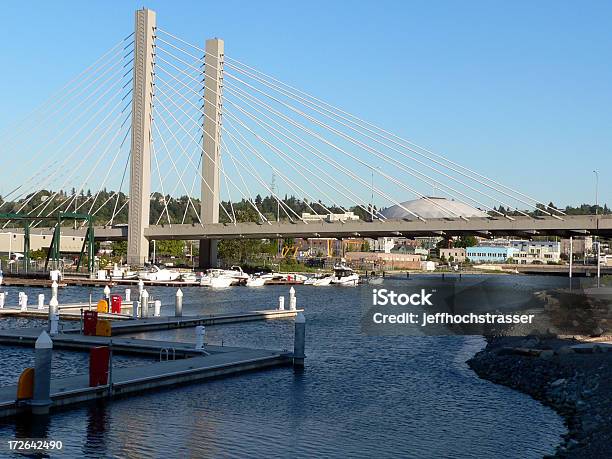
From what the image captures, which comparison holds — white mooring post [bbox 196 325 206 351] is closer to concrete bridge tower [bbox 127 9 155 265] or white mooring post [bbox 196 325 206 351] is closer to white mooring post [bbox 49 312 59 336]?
white mooring post [bbox 49 312 59 336]

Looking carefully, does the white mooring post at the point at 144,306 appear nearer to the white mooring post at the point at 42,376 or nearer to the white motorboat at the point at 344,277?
the white mooring post at the point at 42,376

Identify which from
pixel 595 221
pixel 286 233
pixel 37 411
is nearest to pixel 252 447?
pixel 37 411

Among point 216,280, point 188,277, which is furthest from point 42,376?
point 188,277

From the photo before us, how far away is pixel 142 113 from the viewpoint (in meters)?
91.0

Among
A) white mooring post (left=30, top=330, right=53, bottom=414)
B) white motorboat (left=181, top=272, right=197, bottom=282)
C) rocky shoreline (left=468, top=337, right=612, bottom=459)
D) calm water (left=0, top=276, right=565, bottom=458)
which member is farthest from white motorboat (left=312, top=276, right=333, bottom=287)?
white mooring post (left=30, top=330, right=53, bottom=414)

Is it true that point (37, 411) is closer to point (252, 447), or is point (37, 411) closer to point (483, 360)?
point (252, 447)

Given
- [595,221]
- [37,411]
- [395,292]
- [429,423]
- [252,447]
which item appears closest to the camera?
[252,447]

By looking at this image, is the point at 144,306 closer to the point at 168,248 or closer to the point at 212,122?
the point at 212,122

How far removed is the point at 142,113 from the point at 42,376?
242ft

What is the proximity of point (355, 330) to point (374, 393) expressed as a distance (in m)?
20.1

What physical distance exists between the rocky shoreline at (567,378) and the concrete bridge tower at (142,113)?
200ft

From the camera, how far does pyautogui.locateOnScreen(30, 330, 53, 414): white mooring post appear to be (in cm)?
1961

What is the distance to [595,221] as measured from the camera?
7425cm

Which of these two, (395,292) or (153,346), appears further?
(395,292)
